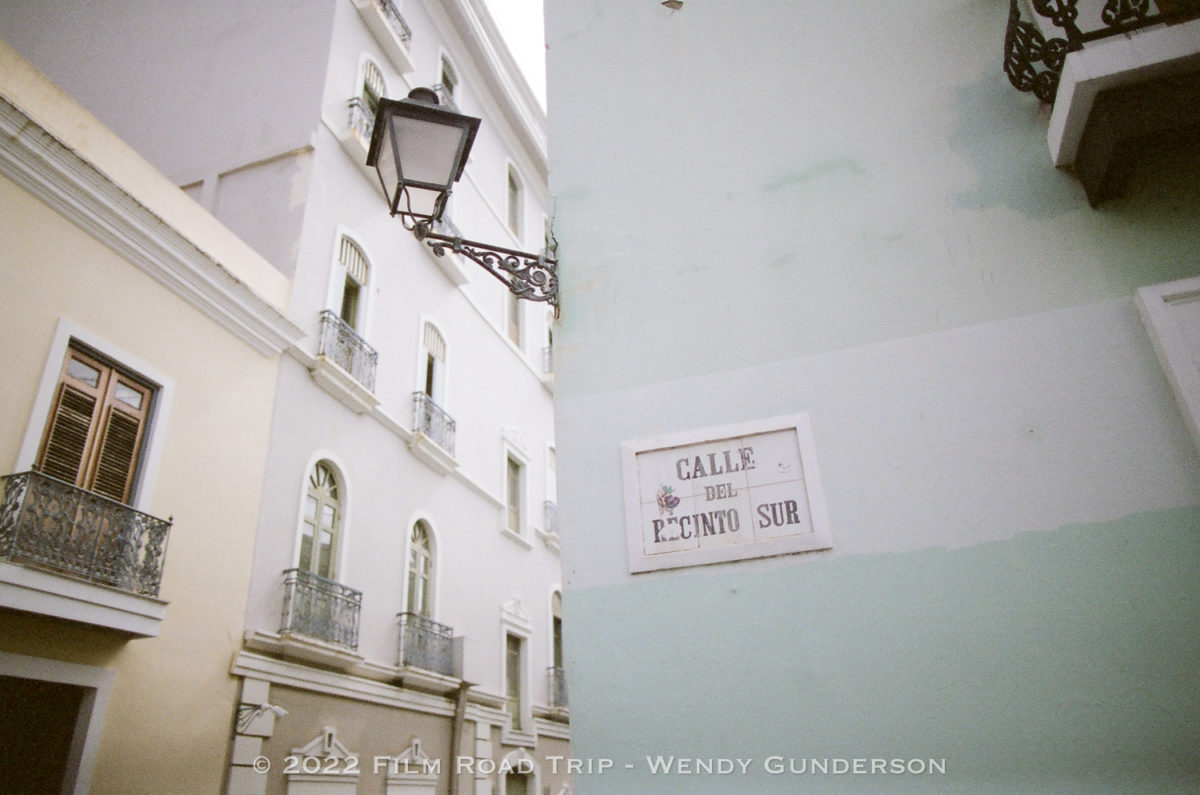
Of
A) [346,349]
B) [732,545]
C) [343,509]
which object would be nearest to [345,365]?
[346,349]

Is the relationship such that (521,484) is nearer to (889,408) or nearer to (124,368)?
(124,368)

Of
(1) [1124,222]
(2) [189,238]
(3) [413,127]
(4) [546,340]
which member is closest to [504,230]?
(4) [546,340]

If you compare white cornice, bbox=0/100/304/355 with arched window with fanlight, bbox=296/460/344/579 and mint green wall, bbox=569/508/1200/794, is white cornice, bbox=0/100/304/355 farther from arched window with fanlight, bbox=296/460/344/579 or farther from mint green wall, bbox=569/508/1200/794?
mint green wall, bbox=569/508/1200/794

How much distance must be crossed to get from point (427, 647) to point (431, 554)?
168 cm

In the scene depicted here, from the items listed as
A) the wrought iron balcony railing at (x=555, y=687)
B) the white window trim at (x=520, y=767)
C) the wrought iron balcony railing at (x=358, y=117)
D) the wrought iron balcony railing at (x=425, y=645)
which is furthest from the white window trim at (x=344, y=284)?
the wrought iron balcony railing at (x=555, y=687)

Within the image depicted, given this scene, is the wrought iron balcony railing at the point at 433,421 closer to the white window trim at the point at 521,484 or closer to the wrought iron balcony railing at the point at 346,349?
the wrought iron balcony railing at the point at 346,349

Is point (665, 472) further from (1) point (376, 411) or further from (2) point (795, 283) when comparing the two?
(1) point (376, 411)

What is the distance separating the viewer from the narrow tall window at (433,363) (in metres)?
14.7

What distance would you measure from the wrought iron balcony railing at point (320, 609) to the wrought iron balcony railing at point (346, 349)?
126 inches

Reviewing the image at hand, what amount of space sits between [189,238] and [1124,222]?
30.7 feet

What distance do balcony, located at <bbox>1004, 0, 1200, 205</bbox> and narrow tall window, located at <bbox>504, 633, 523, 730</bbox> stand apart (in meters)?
14.3

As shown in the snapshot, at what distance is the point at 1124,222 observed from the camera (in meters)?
3.21

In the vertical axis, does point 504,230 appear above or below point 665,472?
above

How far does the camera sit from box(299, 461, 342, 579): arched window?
10750 mm
